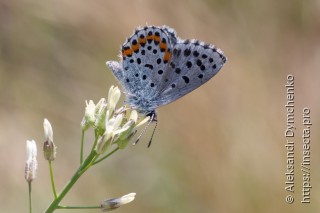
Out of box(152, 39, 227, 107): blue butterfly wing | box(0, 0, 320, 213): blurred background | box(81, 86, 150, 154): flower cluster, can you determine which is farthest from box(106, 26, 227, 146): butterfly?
box(0, 0, 320, 213): blurred background

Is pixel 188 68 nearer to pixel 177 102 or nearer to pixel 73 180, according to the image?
pixel 73 180

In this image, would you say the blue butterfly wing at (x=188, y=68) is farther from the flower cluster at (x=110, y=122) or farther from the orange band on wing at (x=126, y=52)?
the flower cluster at (x=110, y=122)

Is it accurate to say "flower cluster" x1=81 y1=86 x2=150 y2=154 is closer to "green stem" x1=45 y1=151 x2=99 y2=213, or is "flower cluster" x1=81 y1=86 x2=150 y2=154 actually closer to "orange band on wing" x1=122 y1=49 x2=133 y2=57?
"green stem" x1=45 y1=151 x2=99 y2=213

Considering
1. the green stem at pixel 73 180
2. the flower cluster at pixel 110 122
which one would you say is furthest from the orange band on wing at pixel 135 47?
the green stem at pixel 73 180

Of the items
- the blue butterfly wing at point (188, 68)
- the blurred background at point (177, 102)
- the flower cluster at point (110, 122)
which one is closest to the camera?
the flower cluster at point (110, 122)

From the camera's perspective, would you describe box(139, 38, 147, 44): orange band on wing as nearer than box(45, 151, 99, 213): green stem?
No
